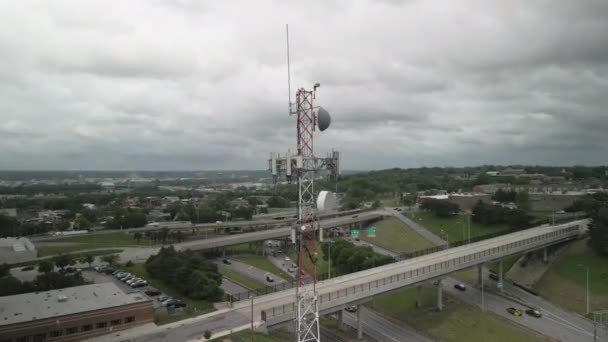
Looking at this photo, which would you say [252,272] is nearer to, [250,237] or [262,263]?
[262,263]

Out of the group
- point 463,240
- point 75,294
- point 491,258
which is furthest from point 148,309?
point 463,240

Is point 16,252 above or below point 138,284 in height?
above

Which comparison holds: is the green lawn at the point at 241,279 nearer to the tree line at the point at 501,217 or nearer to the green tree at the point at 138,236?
the green tree at the point at 138,236

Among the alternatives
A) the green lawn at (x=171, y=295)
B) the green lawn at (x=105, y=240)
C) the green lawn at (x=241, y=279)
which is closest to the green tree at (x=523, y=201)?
the green lawn at (x=241, y=279)

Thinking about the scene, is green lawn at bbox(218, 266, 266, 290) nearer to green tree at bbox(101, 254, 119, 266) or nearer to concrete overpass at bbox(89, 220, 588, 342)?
concrete overpass at bbox(89, 220, 588, 342)

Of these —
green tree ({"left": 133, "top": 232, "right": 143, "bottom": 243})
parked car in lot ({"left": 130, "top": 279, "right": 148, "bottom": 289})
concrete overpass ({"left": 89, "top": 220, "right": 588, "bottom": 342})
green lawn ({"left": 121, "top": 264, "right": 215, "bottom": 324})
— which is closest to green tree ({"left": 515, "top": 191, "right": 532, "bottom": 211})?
concrete overpass ({"left": 89, "top": 220, "right": 588, "bottom": 342})

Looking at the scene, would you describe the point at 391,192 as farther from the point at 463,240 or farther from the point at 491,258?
the point at 491,258

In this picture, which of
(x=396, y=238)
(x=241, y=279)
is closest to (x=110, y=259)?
(x=241, y=279)
